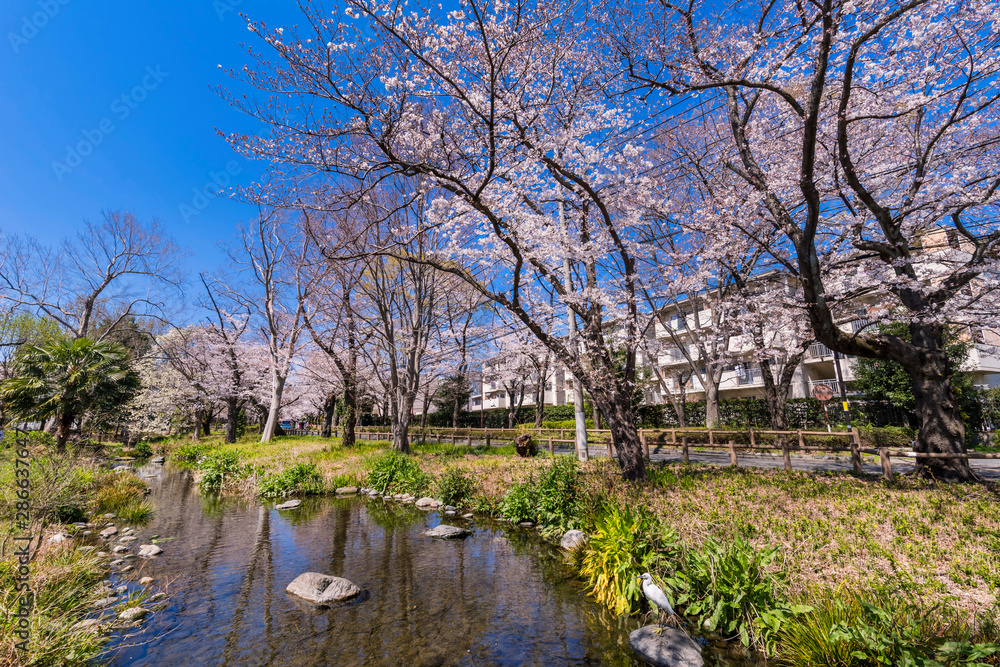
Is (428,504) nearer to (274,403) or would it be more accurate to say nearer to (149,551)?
(149,551)

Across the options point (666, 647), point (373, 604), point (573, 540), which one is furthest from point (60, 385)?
A: point (666, 647)

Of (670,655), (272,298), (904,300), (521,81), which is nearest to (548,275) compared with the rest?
(521,81)

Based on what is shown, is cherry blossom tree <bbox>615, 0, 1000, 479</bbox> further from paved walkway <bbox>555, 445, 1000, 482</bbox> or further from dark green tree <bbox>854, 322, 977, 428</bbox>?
dark green tree <bbox>854, 322, 977, 428</bbox>

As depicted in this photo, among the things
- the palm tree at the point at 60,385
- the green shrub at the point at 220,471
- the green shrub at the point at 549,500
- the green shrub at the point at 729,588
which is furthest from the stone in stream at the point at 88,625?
the palm tree at the point at 60,385

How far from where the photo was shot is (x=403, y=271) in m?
17.2

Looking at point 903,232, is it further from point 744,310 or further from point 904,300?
point 744,310

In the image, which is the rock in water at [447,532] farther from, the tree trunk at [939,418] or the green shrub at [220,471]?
the tree trunk at [939,418]

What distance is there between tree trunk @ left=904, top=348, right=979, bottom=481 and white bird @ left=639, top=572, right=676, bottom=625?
8.49m

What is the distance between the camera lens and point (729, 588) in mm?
4430

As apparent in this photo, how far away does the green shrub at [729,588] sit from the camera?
4246mm

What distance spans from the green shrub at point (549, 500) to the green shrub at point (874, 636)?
4.25 meters

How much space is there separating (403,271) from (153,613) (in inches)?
537

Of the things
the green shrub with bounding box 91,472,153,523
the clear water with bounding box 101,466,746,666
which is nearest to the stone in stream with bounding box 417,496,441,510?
the clear water with bounding box 101,466,746,666

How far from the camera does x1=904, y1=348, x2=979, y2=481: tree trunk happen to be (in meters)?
8.67
